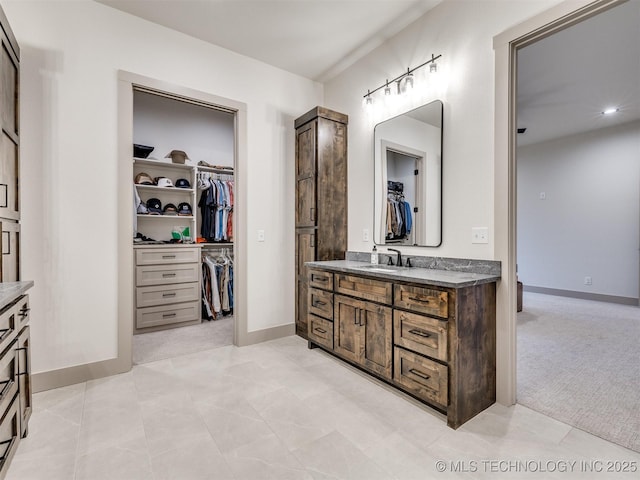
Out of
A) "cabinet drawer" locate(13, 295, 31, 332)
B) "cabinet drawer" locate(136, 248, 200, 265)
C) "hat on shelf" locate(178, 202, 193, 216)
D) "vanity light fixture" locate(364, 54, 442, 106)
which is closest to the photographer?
"cabinet drawer" locate(13, 295, 31, 332)

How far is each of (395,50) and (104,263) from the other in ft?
9.82

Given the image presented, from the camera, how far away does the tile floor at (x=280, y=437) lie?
4.89ft

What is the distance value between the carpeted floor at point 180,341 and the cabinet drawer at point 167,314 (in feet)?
0.35

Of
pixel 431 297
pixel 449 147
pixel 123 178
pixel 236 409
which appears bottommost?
pixel 236 409

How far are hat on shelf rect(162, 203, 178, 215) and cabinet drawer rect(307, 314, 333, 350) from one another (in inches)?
92.1

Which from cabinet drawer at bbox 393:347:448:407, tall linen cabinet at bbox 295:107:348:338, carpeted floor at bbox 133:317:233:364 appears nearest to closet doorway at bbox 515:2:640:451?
cabinet drawer at bbox 393:347:448:407

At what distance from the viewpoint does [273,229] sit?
3387mm

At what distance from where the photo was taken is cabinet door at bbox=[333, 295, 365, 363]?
8.02 ft

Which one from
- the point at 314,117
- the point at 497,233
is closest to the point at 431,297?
the point at 497,233

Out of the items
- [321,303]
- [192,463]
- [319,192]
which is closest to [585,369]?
[321,303]

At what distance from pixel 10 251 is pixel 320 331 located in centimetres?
221

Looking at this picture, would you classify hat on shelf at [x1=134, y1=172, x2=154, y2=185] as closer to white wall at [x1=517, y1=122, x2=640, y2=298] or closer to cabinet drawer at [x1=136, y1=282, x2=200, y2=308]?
cabinet drawer at [x1=136, y1=282, x2=200, y2=308]

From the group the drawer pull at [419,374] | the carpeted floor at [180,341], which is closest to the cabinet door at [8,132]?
the carpeted floor at [180,341]

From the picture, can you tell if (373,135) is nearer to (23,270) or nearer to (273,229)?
(273,229)
